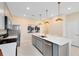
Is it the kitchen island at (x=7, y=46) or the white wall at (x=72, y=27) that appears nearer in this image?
the kitchen island at (x=7, y=46)

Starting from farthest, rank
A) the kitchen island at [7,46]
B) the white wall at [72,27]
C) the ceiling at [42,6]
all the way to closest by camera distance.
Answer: the white wall at [72,27] → the ceiling at [42,6] → the kitchen island at [7,46]

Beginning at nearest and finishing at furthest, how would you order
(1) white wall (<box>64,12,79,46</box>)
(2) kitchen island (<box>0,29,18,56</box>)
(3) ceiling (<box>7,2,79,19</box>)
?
1. (2) kitchen island (<box>0,29,18,56</box>)
2. (3) ceiling (<box>7,2,79,19</box>)
3. (1) white wall (<box>64,12,79,46</box>)

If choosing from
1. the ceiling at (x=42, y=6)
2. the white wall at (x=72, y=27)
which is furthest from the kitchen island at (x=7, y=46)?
the white wall at (x=72, y=27)

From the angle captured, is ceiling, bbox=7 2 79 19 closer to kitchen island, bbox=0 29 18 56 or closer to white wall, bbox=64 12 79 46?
white wall, bbox=64 12 79 46

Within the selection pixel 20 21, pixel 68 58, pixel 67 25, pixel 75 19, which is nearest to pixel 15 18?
pixel 20 21

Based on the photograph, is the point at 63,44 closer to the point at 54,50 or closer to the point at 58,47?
the point at 58,47

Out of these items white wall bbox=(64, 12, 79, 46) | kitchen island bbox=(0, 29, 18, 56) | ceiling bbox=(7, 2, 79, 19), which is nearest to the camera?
kitchen island bbox=(0, 29, 18, 56)

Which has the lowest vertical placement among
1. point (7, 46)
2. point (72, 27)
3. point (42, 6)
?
point (7, 46)

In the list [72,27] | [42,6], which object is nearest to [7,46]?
[42,6]

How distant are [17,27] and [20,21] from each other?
5.68ft

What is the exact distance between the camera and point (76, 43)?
701 cm

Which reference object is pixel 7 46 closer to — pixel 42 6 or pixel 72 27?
pixel 42 6

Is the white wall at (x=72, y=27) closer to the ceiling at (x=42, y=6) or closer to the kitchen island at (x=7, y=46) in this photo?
the ceiling at (x=42, y=6)

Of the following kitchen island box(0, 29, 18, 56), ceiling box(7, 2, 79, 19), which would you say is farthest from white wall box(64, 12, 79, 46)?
kitchen island box(0, 29, 18, 56)
